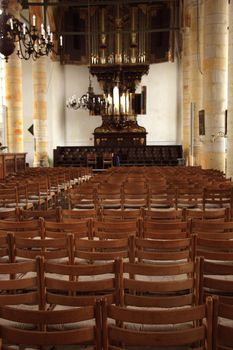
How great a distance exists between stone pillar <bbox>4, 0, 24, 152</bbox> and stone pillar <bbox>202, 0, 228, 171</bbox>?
9.72 m

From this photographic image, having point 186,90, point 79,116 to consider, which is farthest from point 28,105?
point 186,90

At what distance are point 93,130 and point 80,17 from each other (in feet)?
25.6

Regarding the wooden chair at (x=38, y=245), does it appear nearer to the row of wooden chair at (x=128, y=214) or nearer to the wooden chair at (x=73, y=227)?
the wooden chair at (x=73, y=227)

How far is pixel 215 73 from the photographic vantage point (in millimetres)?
13680

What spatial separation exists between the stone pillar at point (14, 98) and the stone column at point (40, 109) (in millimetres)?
2711

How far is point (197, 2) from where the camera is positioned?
19844 millimetres

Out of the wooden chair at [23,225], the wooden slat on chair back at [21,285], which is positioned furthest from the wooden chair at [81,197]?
the wooden slat on chair back at [21,285]

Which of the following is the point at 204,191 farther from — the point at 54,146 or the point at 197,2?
the point at 54,146

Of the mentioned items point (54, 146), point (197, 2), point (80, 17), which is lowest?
point (54, 146)

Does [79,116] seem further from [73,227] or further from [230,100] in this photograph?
[73,227]

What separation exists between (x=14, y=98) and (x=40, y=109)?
3377 millimetres

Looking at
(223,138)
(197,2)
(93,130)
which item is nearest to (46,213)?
(223,138)

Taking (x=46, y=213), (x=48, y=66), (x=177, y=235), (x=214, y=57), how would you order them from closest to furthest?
1. (x=177, y=235)
2. (x=46, y=213)
3. (x=214, y=57)
4. (x=48, y=66)

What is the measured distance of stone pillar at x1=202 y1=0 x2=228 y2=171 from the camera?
13625 mm
